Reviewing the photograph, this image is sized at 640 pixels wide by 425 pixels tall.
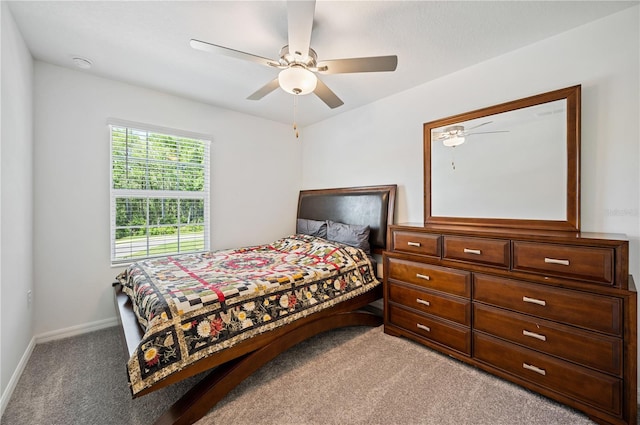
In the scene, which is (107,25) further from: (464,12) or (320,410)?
(320,410)

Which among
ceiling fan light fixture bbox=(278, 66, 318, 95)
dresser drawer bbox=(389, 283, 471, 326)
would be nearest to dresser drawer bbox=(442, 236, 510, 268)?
dresser drawer bbox=(389, 283, 471, 326)

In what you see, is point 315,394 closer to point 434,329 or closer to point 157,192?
point 434,329

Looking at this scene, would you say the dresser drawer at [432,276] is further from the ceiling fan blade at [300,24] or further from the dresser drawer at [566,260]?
the ceiling fan blade at [300,24]

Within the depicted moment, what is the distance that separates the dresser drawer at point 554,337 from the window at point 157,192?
3.16 meters

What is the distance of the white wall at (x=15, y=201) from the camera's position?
1692 millimetres

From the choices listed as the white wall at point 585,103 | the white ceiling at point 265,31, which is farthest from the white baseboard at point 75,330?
the white wall at point 585,103

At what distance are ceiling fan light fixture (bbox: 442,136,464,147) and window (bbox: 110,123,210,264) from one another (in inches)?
112

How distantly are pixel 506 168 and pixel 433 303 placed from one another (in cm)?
131

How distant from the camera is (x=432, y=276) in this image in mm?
2262

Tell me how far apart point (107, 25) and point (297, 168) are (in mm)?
2820

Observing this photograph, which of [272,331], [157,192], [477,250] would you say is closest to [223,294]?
[272,331]

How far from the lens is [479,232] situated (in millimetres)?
2035

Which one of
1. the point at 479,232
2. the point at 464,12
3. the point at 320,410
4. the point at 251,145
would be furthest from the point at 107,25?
the point at 479,232

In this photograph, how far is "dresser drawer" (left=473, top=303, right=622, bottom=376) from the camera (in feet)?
4.90
